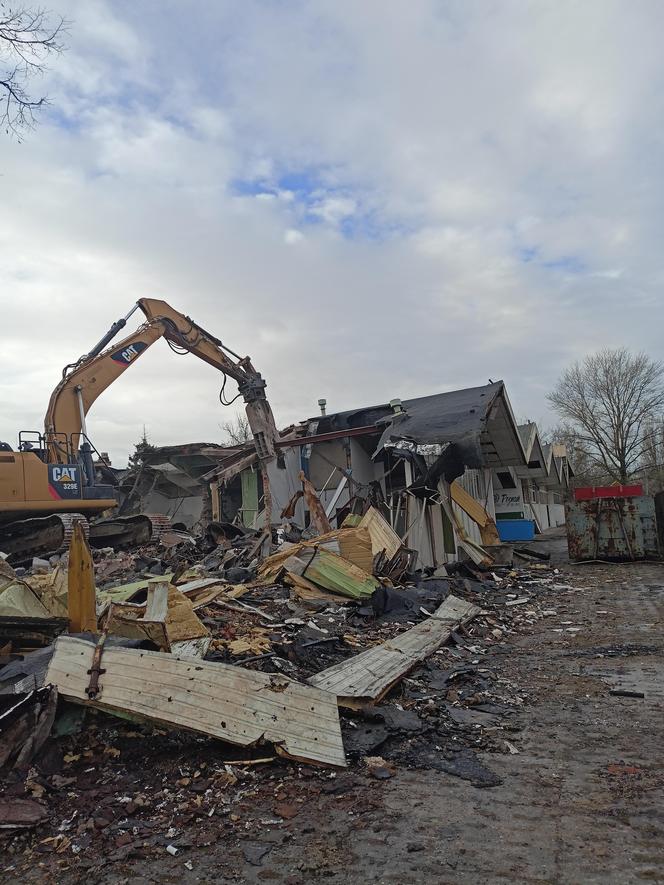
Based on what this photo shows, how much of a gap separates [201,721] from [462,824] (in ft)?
5.19

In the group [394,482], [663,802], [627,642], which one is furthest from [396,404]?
[663,802]

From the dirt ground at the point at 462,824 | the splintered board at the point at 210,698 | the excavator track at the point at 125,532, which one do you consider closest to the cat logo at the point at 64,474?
the excavator track at the point at 125,532

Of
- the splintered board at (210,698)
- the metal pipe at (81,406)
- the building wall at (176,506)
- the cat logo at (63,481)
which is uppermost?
the metal pipe at (81,406)

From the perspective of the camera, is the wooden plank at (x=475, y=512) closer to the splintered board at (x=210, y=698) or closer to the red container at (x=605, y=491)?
the red container at (x=605, y=491)

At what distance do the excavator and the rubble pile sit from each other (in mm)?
6875

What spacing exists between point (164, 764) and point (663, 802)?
8.88 feet

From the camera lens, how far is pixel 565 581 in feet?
39.9

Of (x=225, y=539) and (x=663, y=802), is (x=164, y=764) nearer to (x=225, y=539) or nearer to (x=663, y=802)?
(x=663, y=802)

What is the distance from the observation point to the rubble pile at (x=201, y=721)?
3.21 metres

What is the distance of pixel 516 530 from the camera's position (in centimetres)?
2330

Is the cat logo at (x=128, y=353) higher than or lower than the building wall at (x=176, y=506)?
higher

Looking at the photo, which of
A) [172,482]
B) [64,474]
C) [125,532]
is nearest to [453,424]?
[64,474]

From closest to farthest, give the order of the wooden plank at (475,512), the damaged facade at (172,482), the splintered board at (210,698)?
the splintered board at (210,698), the wooden plank at (475,512), the damaged facade at (172,482)

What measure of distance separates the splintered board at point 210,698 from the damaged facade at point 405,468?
27.1 ft
